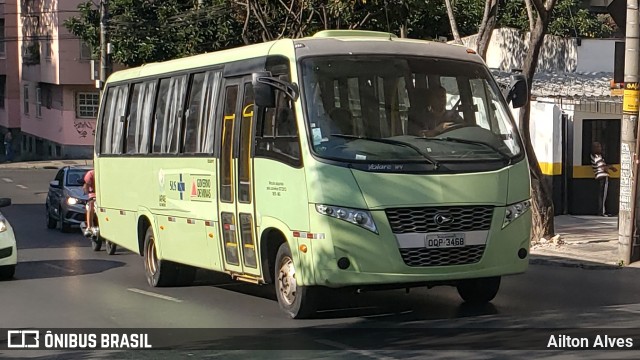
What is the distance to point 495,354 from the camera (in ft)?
30.7

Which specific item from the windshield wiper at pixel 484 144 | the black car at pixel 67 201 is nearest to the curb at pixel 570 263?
the windshield wiper at pixel 484 144

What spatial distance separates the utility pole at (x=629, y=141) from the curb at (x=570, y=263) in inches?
12.3

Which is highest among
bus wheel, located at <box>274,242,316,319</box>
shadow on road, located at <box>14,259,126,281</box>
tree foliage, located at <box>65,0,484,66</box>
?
tree foliage, located at <box>65,0,484,66</box>

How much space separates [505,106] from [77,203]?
15.7m

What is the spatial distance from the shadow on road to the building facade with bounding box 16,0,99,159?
3652 centimetres

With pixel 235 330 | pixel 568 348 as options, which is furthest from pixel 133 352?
pixel 568 348

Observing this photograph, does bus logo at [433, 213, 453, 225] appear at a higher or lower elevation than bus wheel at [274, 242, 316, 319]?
higher

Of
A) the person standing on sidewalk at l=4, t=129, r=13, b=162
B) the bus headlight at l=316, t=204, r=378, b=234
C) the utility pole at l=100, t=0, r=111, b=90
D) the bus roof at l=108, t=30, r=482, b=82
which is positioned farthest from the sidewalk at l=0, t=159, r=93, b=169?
the bus headlight at l=316, t=204, r=378, b=234

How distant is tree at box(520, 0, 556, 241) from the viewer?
18.5 meters

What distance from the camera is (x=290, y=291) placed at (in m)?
11.8

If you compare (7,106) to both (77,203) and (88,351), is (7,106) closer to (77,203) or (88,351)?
(77,203)

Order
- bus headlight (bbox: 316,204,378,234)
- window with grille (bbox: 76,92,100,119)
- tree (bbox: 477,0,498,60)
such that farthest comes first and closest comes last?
1. window with grille (bbox: 76,92,100,119)
2. tree (bbox: 477,0,498,60)
3. bus headlight (bbox: 316,204,378,234)

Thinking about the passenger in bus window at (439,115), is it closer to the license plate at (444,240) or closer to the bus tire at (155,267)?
the license plate at (444,240)

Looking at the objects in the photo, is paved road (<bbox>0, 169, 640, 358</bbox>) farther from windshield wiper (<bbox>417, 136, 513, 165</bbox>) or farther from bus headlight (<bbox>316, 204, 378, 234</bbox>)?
windshield wiper (<bbox>417, 136, 513, 165</bbox>)
